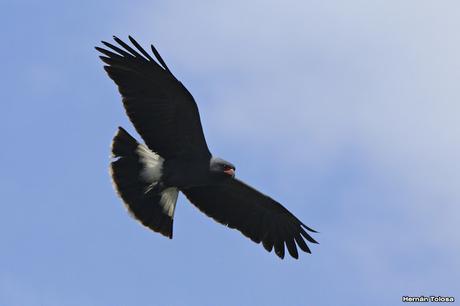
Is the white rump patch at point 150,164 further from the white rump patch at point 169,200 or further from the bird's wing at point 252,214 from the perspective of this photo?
the bird's wing at point 252,214

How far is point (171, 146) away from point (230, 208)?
1983 mm

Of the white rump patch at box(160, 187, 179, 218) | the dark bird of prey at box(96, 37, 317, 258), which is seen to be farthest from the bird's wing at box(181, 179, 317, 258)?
the white rump patch at box(160, 187, 179, 218)

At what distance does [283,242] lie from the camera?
1480cm

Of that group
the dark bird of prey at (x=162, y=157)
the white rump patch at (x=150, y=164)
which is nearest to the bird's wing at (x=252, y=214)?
the dark bird of prey at (x=162, y=157)

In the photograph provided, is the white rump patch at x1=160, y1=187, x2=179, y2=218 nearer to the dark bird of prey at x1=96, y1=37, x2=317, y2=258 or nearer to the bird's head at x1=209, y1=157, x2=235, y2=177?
the dark bird of prey at x1=96, y1=37, x2=317, y2=258

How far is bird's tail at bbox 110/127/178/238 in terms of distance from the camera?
1325 centimetres

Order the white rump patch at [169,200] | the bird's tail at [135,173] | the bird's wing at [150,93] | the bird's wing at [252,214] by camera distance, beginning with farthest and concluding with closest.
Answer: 1. the bird's wing at [252,214]
2. the white rump patch at [169,200]
3. the bird's tail at [135,173]
4. the bird's wing at [150,93]

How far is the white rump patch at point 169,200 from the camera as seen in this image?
13.9 metres

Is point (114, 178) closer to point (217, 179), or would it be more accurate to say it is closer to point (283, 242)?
point (217, 179)

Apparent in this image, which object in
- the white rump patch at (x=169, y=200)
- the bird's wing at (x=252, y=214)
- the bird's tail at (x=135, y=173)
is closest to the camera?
the bird's tail at (x=135, y=173)

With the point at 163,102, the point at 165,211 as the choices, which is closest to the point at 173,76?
the point at 163,102

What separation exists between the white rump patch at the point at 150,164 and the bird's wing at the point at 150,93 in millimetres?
441

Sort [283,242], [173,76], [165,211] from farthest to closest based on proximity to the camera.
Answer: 1. [283,242]
2. [165,211]
3. [173,76]

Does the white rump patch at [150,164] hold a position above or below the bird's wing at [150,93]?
below
